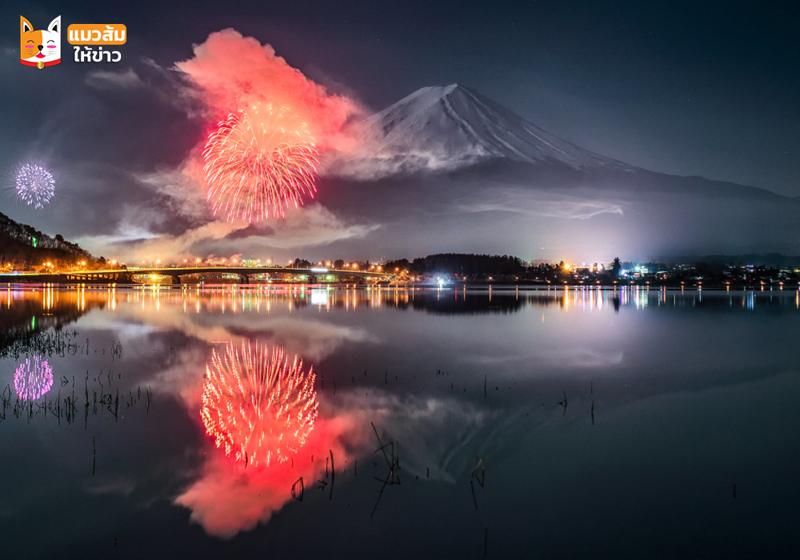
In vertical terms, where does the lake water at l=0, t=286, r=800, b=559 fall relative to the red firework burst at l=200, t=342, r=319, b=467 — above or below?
below

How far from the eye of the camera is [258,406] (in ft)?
37.5

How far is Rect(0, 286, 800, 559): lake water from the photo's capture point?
635 centimetres

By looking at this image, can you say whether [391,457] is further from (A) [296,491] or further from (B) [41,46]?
(B) [41,46]

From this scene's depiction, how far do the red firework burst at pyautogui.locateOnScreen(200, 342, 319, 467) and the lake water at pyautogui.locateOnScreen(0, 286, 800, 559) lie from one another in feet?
0.19

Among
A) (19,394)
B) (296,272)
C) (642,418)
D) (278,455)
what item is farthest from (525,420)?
(296,272)

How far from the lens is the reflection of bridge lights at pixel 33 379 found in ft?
41.1

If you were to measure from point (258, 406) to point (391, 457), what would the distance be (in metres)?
3.68

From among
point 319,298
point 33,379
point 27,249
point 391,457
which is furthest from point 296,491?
point 27,249

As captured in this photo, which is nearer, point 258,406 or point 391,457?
point 391,457

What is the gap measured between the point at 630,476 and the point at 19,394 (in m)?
11.5

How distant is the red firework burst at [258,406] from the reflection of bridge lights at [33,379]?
3.30 meters

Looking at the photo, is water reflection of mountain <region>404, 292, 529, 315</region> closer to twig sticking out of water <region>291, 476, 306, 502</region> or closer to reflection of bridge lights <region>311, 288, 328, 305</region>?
reflection of bridge lights <region>311, 288, 328, 305</region>

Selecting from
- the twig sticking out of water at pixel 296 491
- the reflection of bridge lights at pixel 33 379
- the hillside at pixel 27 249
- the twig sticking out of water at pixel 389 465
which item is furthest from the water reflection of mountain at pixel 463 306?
the hillside at pixel 27 249

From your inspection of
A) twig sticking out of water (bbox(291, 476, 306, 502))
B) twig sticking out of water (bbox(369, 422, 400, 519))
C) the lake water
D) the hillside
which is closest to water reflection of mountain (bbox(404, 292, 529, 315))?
the lake water
